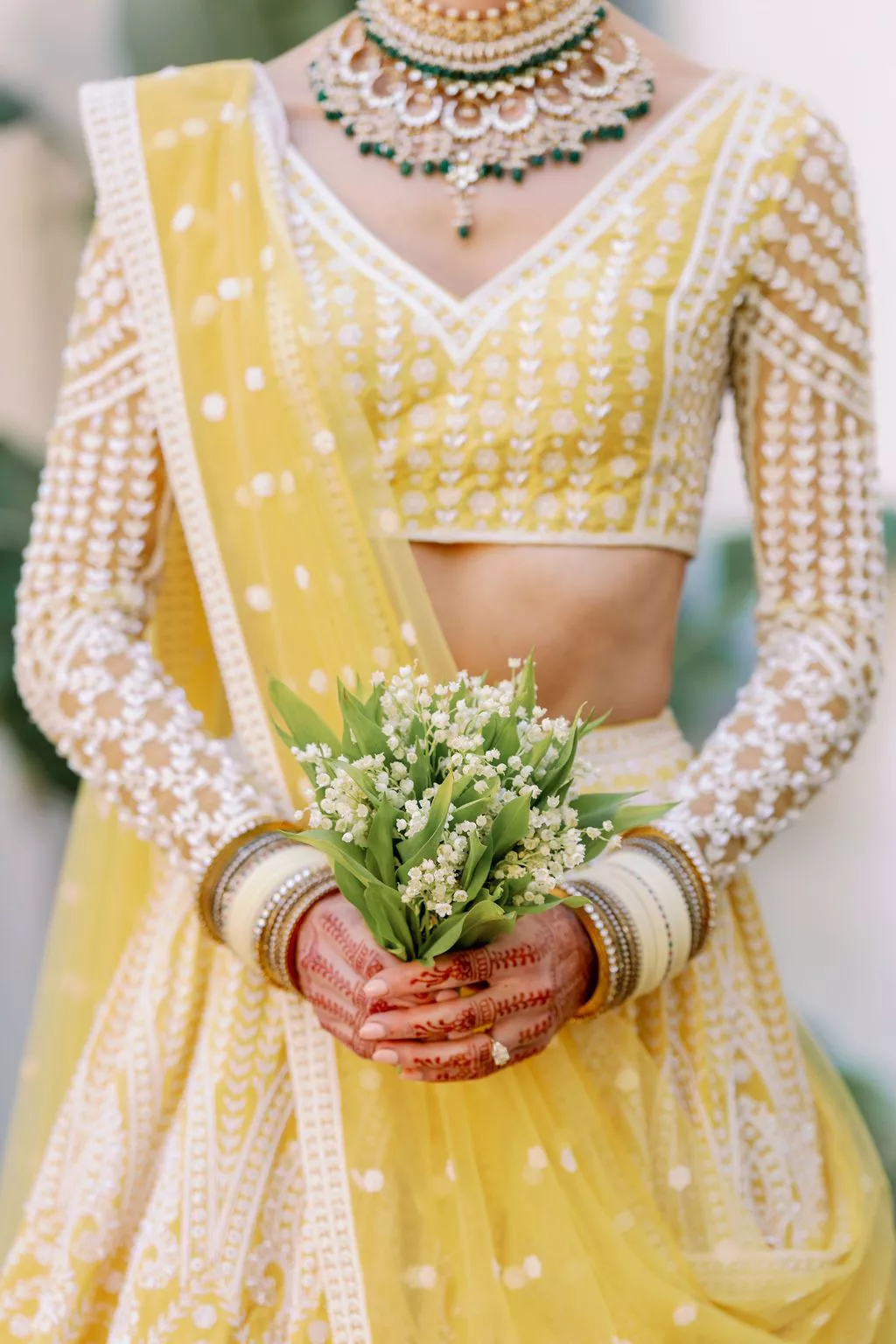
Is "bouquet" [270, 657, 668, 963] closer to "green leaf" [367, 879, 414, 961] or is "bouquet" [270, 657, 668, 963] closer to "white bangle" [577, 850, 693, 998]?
"green leaf" [367, 879, 414, 961]

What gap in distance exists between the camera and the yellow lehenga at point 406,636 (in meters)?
0.93

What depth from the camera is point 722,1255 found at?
0.94 metres

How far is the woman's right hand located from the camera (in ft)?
2.77

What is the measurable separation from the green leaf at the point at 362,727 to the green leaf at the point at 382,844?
31 mm

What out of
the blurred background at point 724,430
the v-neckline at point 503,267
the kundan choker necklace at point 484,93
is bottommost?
the blurred background at point 724,430

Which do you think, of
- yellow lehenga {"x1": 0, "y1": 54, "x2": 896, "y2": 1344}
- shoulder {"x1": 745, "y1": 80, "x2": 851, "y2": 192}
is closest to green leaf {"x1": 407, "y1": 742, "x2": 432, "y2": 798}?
yellow lehenga {"x1": 0, "y1": 54, "x2": 896, "y2": 1344}

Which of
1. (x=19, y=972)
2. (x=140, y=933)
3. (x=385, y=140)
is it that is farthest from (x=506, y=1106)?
(x=19, y=972)

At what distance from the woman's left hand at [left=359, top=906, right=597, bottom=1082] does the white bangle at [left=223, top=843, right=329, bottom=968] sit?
12 centimetres

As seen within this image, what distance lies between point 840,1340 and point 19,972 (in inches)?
54.4

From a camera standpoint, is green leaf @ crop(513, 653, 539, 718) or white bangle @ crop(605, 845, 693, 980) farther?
white bangle @ crop(605, 845, 693, 980)

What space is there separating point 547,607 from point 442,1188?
0.37m

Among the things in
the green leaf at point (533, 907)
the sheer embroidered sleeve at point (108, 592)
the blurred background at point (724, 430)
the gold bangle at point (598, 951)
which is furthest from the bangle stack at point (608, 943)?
the blurred background at point (724, 430)

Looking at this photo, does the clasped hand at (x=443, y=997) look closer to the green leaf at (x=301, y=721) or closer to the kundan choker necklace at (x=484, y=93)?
the green leaf at (x=301, y=721)

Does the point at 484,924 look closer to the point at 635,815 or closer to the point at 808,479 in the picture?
the point at 635,815
